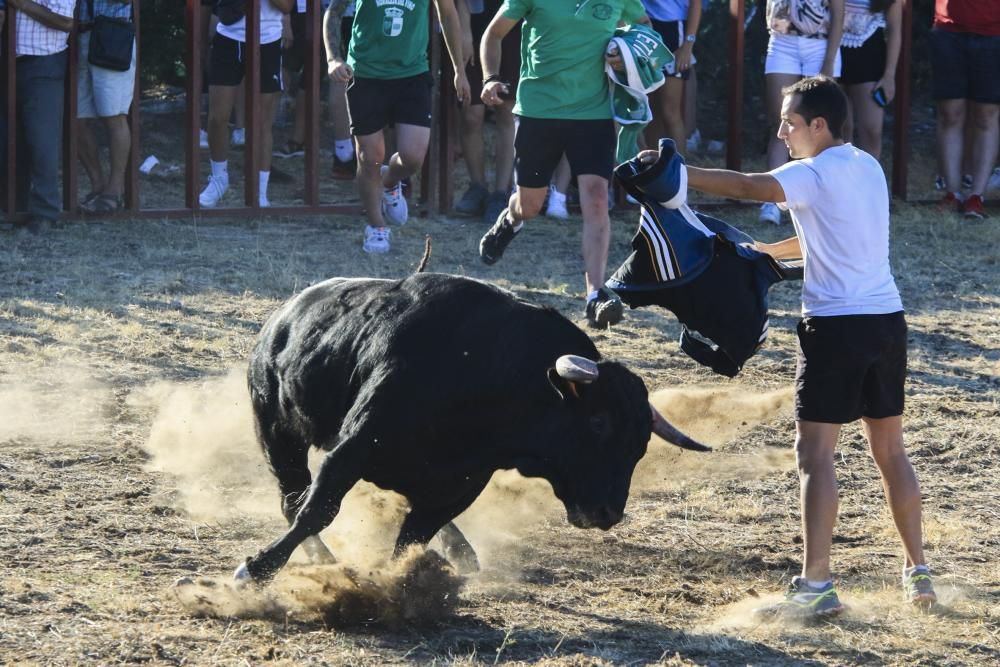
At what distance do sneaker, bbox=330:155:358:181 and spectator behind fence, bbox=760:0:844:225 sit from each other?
11.7ft

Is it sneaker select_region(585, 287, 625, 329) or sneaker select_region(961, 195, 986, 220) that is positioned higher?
sneaker select_region(961, 195, 986, 220)

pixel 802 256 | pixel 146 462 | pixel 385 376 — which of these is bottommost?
pixel 146 462

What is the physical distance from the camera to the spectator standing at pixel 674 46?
37.2ft

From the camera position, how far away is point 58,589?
4.58 meters

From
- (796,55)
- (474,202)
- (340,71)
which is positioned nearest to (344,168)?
(474,202)

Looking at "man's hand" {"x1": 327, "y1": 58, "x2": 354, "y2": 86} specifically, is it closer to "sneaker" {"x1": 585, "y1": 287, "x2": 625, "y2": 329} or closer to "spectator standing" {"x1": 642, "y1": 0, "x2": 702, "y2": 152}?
"sneaker" {"x1": 585, "y1": 287, "x2": 625, "y2": 329}

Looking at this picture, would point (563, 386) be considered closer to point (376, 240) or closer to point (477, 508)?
point (477, 508)

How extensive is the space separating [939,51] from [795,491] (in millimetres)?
6821

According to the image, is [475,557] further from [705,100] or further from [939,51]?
[705,100]

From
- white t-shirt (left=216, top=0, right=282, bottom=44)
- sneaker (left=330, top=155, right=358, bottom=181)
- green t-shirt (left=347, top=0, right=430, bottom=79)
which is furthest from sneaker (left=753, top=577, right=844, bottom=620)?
sneaker (left=330, top=155, right=358, bottom=181)

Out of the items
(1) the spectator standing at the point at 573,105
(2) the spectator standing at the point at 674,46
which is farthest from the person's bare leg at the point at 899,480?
(2) the spectator standing at the point at 674,46

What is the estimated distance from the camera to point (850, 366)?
4.55 metres

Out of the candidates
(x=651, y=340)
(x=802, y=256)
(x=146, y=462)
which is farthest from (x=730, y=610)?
(x=651, y=340)

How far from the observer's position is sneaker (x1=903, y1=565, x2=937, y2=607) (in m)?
4.72
